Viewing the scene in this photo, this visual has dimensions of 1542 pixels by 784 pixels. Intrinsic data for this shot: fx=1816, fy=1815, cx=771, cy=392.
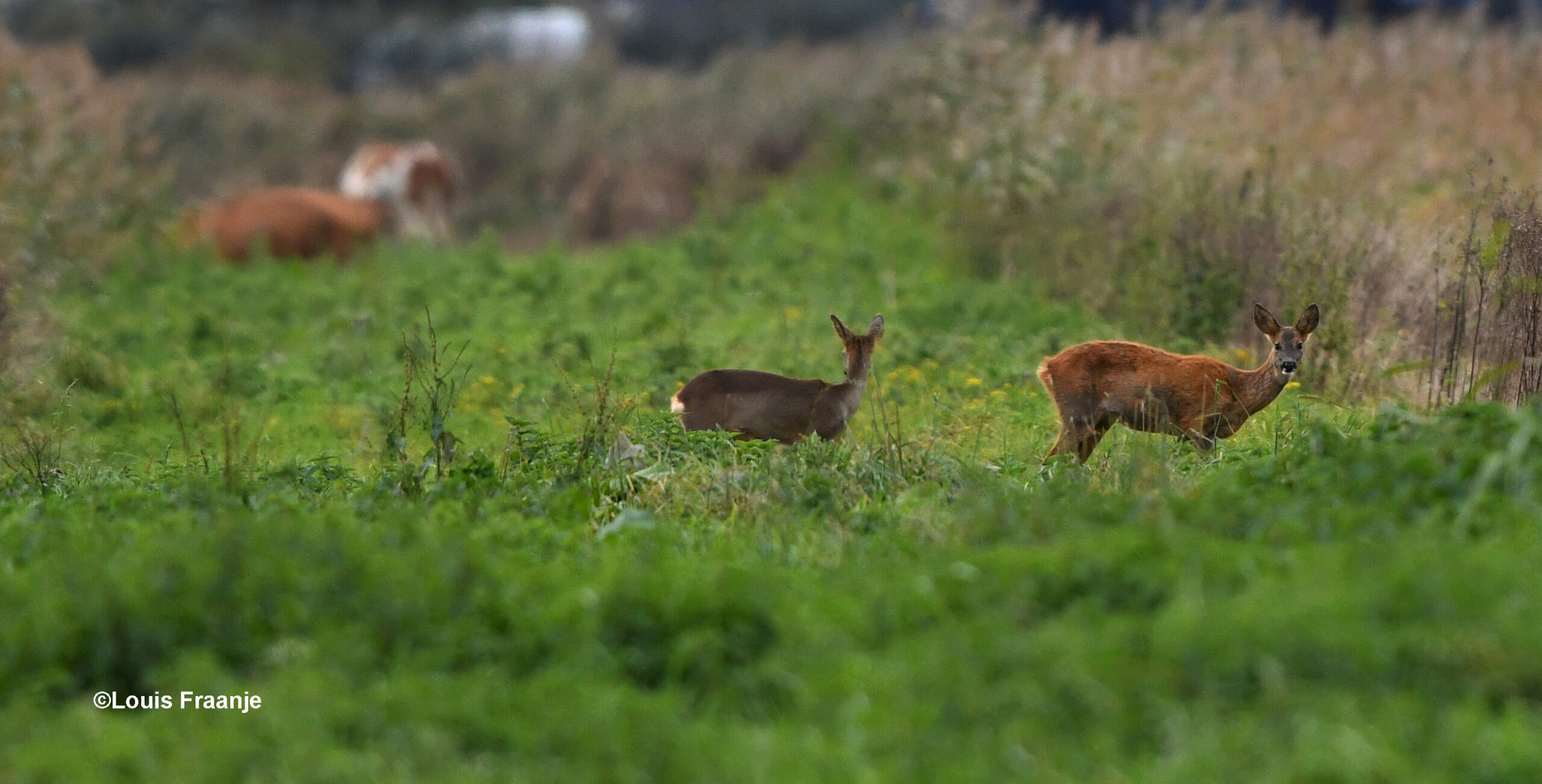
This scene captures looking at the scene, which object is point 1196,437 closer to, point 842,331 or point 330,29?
point 842,331

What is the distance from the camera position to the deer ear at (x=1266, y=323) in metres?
7.70

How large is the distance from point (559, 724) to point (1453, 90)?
13.8 metres

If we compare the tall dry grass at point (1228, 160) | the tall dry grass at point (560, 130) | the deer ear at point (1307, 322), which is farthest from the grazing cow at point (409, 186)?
the deer ear at point (1307, 322)

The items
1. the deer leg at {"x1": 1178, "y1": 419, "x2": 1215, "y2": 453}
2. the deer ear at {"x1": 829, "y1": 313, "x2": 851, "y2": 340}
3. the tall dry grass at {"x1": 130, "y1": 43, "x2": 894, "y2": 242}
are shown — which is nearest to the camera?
the deer leg at {"x1": 1178, "y1": 419, "x2": 1215, "y2": 453}

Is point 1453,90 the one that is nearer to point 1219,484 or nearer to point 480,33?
point 1219,484

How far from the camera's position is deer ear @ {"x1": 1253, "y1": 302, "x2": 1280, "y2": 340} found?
25.2 feet

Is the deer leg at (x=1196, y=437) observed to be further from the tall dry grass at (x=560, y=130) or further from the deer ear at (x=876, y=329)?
the tall dry grass at (x=560, y=130)

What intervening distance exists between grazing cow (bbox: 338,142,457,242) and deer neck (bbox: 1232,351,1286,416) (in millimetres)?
12925

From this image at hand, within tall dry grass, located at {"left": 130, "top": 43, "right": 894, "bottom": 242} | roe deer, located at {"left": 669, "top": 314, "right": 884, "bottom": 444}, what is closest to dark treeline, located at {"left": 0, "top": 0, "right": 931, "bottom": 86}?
tall dry grass, located at {"left": 130, "top": 43, "right": 894, "bottom": 242}

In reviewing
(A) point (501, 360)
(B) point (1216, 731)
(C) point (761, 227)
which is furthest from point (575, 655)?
(C) point (761, 227)

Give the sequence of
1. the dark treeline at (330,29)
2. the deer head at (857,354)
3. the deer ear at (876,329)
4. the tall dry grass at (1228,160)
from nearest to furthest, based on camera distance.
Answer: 1. the deer head at (857,354)
2. the deer ear at (876,329)
3. the tall dry grass at (1228,160)
4. the dark treeline at (330,29)

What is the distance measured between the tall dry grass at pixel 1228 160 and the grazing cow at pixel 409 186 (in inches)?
194

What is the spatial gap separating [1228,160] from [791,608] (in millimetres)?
9839

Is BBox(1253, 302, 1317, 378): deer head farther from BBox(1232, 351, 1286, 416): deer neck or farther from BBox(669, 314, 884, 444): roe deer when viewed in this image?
BBox(669, 314, 884, 444): roe deer
